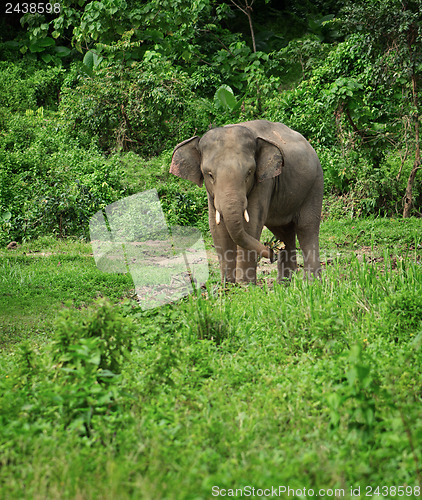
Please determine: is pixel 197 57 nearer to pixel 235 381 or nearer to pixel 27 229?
pixel 27 229

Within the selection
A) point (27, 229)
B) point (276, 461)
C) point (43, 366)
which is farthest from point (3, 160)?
point (276, 461)

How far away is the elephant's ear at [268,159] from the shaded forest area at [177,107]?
3597 mm

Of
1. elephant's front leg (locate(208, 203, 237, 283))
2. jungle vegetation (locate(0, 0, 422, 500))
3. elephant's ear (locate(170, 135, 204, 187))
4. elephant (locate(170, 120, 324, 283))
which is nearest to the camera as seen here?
jungle vegetation (locate(0, 0, 422, 500))

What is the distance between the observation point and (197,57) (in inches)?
634

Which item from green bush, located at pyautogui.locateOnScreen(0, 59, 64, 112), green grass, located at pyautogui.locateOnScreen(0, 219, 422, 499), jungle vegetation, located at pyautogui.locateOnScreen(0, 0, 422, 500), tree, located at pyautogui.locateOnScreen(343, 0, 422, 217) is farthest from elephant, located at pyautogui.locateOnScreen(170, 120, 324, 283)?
green bush, located at pyautogui.locateOnScreen(0, 59, 64, 112)

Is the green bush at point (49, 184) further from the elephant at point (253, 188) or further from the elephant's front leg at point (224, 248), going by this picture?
the elephant's front leg at point (224, 248)

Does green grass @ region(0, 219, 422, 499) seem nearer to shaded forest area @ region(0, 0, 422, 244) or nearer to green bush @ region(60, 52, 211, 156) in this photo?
shaded forest area @ region(0, 0, 422, 244)

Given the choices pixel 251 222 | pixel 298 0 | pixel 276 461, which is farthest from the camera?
pixel 298 0

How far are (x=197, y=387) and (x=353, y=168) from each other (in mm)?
8890


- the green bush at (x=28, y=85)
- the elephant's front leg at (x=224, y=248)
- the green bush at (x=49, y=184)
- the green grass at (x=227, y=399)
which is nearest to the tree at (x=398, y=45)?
the green bush at (x=49, y=184)

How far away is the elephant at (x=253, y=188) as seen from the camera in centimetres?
577

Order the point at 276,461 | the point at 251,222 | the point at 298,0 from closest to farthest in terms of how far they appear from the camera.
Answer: the point at 276,461 → the point at 251,222 → the point at 298,0

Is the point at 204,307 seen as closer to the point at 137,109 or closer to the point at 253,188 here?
the point at 253,188

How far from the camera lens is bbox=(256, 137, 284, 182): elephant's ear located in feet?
20.0
